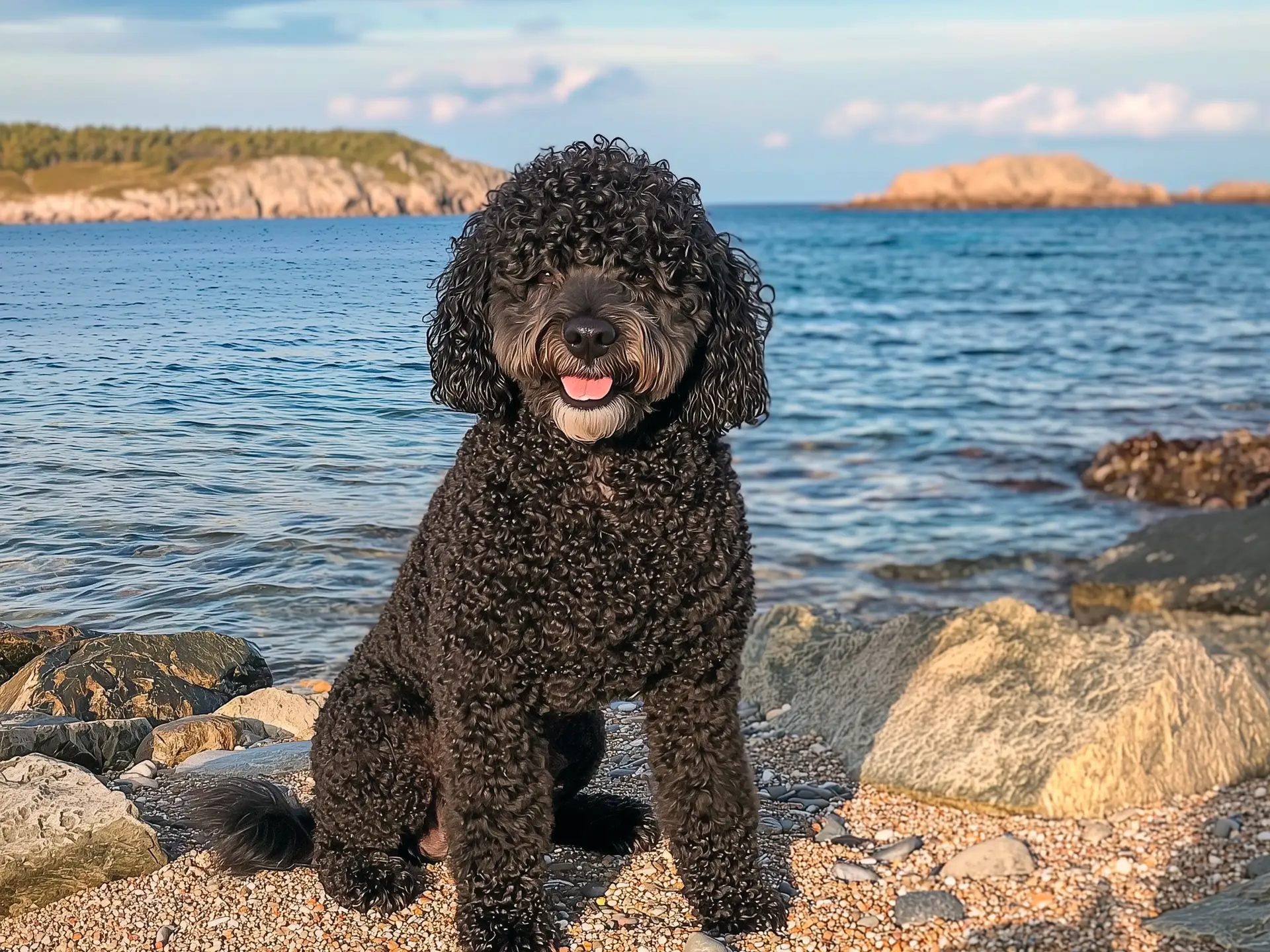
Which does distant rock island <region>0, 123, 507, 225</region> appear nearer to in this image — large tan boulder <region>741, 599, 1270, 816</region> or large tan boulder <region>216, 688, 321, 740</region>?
large tan boulder <region>216, 688, 321, 740</region>

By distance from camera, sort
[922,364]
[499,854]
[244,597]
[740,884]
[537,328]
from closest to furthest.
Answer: [537,328]
[499,854]
[740,884]
[244,597]
[922,364]

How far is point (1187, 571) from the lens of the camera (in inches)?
372

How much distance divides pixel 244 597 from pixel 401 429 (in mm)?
878

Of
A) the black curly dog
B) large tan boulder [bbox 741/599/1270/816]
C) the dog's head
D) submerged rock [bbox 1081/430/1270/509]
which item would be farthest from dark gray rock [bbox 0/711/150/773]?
submerged rock [bbox 1081/430/1270/509]

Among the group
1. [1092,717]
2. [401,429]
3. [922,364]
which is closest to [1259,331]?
[922,364]

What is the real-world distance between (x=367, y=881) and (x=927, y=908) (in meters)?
1.90

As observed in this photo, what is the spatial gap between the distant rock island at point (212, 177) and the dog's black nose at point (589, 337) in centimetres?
170

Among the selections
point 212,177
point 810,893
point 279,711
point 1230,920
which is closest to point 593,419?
point 810,893

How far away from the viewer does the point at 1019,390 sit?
59.6ft

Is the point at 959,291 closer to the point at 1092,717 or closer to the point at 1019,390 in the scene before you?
the point at 1019,390

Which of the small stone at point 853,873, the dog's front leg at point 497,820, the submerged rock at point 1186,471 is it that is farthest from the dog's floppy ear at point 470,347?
the submerged rock at point 1186,471

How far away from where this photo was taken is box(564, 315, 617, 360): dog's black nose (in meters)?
3.36

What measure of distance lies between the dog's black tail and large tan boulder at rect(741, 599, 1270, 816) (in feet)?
7.96

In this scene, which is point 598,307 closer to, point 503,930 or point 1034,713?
point 503,930
